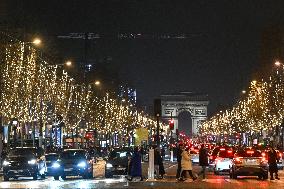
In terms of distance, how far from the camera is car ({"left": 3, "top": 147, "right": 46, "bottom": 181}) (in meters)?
52.8

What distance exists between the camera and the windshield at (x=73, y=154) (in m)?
53.3

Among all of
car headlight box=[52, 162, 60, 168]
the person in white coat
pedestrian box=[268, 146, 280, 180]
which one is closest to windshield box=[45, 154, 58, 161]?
car headlight box=[52, 162, 60, 168]

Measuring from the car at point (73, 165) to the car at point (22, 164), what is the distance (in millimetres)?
1360

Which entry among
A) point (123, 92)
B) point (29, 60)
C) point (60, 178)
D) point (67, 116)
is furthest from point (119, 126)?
point (60, 178)

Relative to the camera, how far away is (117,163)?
54.9 m

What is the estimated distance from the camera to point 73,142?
317 ft

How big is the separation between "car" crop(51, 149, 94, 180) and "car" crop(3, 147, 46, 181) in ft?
4.46

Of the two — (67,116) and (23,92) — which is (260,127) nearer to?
(67,116)

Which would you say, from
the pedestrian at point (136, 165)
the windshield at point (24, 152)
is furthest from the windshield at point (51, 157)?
the pedestrian at point (136, 165)

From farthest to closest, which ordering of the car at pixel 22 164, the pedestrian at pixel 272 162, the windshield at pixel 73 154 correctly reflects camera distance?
the windshield at pixel 73 154
the car at pixel 22 164
the pedestrian at pixel 272 162

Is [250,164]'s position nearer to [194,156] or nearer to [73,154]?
[73,154]

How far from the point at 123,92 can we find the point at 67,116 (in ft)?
163

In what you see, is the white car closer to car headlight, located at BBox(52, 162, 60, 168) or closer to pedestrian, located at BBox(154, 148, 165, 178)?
car headlight, located at BBox(52, 162, 60, 168)

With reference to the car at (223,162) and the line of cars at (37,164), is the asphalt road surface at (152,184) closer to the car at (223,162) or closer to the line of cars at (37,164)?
the line of cars at (37,164)
